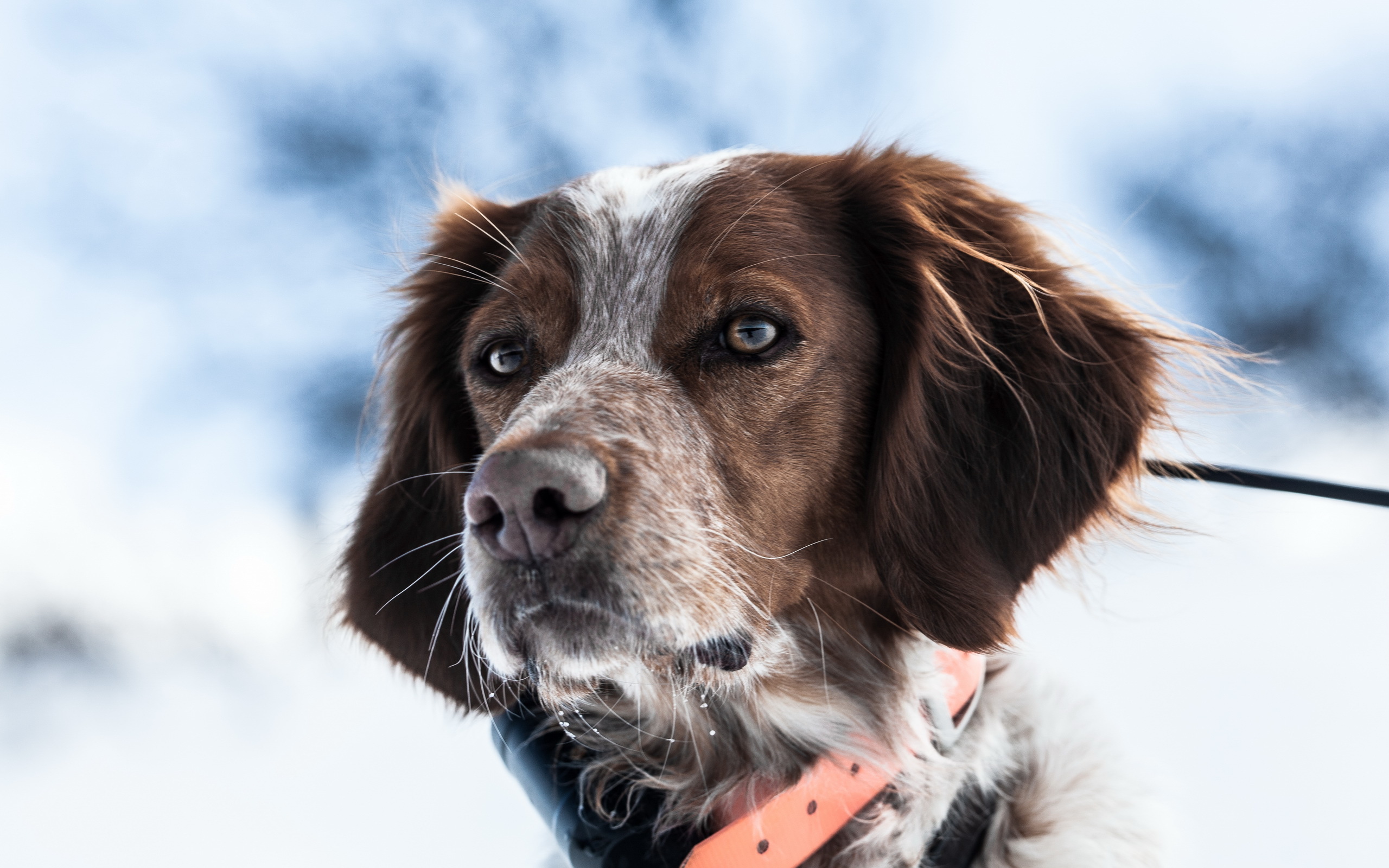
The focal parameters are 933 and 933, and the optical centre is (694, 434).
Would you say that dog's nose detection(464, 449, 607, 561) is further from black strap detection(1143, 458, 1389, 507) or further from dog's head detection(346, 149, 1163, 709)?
black strap detection(1143, 458, 1389, 507)

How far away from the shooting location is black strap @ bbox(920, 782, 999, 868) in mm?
1583

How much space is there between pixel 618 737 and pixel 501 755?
9.7 inches

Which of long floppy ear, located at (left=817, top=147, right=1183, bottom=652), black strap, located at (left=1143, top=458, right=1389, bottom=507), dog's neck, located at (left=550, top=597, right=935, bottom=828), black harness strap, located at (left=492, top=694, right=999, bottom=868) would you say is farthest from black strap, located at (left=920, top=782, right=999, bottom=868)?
black strap, located at (left=1143, top=458, right=1389, bottom=507)

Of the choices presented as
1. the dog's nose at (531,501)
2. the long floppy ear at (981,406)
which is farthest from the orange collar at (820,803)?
the dog's nose at (531,501)

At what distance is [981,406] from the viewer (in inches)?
61.8

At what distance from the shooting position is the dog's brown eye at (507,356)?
1.62 metres

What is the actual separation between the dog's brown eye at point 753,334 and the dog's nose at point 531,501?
37cm

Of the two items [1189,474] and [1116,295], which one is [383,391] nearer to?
[1116,295]

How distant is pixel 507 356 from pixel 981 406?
82cm

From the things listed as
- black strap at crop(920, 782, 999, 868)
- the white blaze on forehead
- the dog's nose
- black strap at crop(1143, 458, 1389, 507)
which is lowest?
black strap at crop(920, 782, 999, 868)

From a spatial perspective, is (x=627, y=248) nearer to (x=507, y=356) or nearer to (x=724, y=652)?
(x=507, y=356)

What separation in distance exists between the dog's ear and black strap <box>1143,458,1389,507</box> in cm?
130

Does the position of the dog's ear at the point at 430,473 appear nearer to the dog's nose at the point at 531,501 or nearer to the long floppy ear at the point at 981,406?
the dog's nose at the point at 531,501

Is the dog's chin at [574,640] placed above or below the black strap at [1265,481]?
above
